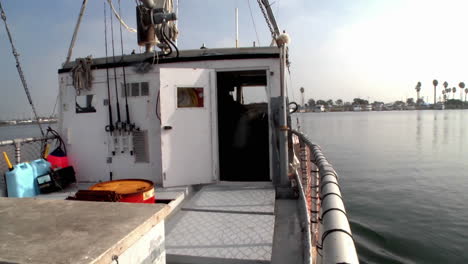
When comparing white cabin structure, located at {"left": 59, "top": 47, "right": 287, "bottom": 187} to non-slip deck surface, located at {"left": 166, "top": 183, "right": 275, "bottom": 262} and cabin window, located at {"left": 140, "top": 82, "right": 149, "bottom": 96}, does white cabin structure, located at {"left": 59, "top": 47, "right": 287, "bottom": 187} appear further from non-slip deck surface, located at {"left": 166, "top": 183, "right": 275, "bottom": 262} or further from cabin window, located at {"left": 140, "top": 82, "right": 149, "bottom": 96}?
non-slip deck surface, located at {"left": 166, "top": 183, "right": 275, "bottom": 262}

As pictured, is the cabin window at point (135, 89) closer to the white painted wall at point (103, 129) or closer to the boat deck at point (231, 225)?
the white painted wall at point (103, 129)

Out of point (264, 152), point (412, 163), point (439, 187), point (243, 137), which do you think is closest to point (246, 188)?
point (264, 152)

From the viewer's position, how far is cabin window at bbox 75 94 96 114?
561cm

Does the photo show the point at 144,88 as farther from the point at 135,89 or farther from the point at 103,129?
the point at 103,129

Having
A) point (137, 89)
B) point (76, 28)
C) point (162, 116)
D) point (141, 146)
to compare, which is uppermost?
point (76, 28)

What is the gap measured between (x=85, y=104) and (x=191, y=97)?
2.22 m

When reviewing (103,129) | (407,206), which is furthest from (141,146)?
(407,206)

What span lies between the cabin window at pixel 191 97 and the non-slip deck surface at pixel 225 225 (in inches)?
58.5

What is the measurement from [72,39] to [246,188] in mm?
4631

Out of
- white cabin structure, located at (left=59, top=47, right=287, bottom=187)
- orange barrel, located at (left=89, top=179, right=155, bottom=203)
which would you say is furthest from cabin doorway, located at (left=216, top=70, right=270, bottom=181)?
orange barrel, located at (left=89, top=179, right=155, bottom=203)

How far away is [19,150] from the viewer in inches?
197

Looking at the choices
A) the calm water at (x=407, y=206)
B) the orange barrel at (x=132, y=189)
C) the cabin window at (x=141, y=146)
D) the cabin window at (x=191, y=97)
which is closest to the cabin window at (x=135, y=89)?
the cabin window at (x=141, y=146)

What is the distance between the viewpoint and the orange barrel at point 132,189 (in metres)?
3.42

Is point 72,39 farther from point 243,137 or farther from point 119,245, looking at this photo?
point 119,245
